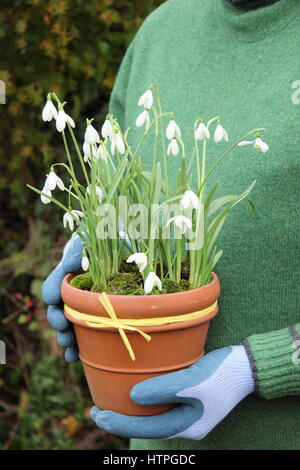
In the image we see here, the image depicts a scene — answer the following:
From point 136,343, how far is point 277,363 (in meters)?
0.25

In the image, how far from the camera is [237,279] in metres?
1.00

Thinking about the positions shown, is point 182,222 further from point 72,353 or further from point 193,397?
point 72,353

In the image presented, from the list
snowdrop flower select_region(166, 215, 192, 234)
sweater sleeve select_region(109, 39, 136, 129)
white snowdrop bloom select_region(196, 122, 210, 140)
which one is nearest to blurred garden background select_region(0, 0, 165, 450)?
sweater sleeve select_region(109, 39, 136, 129)

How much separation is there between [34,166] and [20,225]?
1.00 feet

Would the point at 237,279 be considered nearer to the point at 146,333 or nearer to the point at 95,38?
the point at 146,333

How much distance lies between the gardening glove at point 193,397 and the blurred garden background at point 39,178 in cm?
118

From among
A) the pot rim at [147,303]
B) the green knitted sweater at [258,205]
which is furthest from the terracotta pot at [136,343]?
the green knitted sweater at [258,205]

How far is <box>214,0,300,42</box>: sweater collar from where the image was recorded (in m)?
1.05

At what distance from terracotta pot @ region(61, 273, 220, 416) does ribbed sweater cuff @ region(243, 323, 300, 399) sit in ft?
0.33

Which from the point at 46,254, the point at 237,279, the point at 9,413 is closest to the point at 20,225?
the point at 46,254

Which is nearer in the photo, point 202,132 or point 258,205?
point 202,132

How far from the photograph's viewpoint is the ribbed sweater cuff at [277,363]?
2.99 ft

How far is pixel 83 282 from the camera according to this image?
3.06ft

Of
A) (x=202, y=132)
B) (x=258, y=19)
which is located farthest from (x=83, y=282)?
(x=258, y=19)
